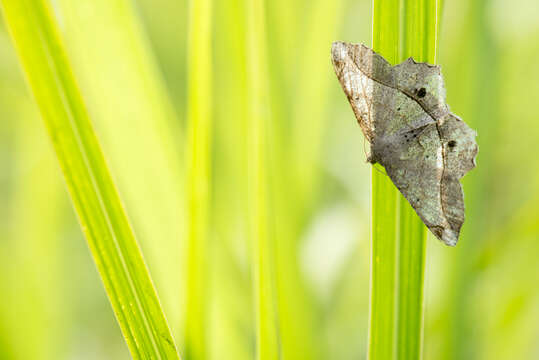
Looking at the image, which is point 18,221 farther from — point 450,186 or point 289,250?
point 450,186

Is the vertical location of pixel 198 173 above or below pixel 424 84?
below

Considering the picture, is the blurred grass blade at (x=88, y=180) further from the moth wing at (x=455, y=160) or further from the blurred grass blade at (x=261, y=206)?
the moth wing at (x=455, y=160)

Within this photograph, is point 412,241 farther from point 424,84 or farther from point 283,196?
point 283,196

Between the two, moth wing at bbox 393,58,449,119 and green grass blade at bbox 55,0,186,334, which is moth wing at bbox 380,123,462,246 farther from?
green grass blade at bbox 55,0,186,334

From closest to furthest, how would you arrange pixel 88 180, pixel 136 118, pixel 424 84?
pixel 88 180 < pixel 424 84 < pixel 136 118

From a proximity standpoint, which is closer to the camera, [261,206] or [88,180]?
[88,180]

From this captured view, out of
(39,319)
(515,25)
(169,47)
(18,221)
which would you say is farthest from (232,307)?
(515,25)

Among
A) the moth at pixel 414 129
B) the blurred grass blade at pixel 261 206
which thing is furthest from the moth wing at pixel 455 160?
the blurred grass blade at pixel 261 206

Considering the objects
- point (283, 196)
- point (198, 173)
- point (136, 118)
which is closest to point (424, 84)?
point (198, 173)
